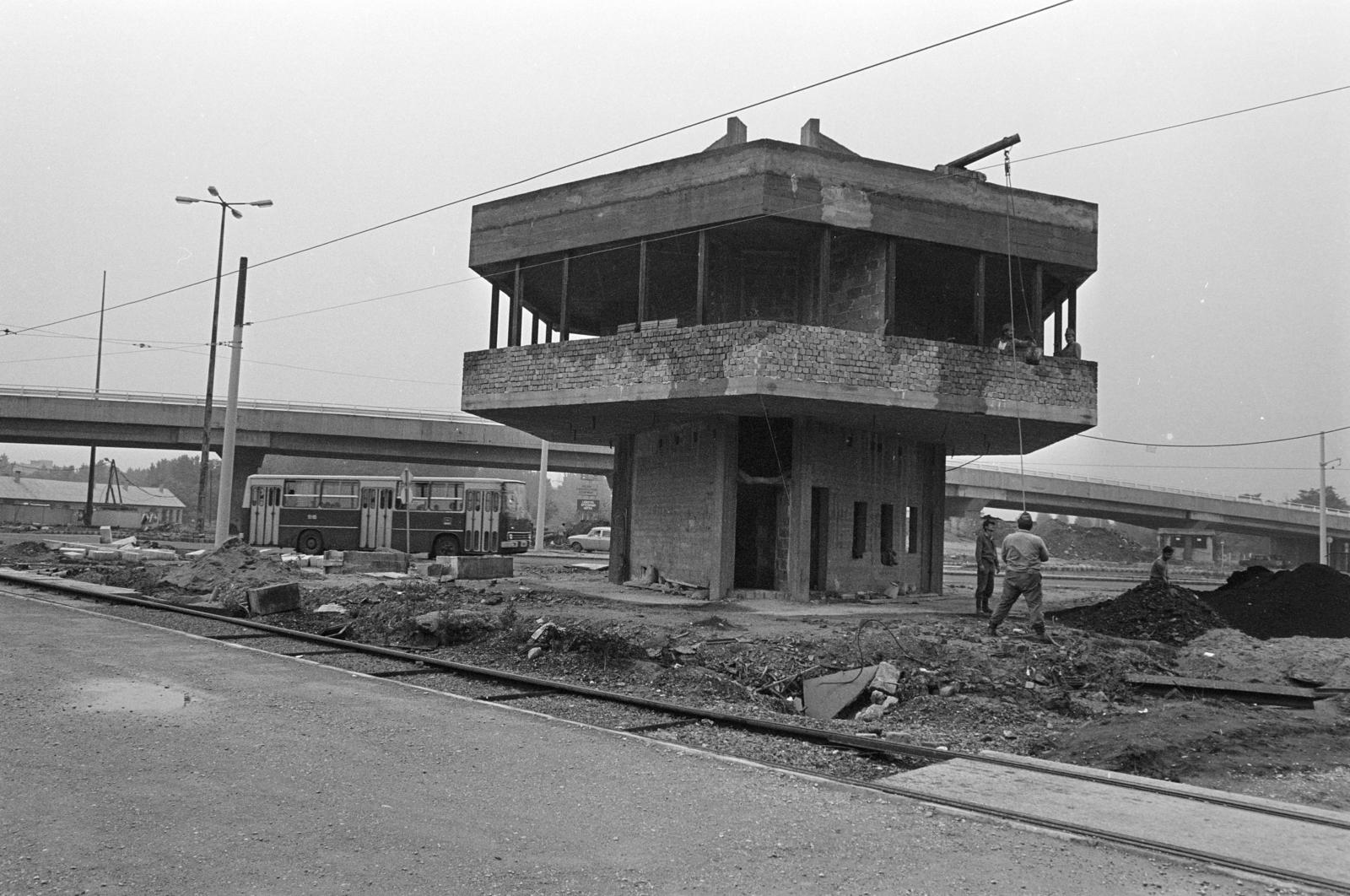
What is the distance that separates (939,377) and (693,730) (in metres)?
12.0

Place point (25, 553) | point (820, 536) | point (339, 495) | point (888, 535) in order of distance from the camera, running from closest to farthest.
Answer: point (820, 536) < point (888, 535) < point (25, 553) < point (339, 495)

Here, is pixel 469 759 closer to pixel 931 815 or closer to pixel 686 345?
pixel 931 815

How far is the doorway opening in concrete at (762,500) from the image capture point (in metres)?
20.7

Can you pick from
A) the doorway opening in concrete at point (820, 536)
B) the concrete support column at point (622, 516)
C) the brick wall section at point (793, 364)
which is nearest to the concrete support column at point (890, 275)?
the brick wall section at point (793, 364)

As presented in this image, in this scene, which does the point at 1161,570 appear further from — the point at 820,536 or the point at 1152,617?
the point at 820,536

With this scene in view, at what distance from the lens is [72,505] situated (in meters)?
90.9

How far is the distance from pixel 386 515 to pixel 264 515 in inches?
208

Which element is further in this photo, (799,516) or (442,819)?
(799,516)

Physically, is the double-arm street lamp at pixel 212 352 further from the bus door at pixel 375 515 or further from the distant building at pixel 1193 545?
the distant building at pixel 1193 545

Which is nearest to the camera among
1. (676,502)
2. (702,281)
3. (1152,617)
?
(1152,617)

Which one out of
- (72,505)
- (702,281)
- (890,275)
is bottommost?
(72,505)

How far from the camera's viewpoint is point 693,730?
8.22m

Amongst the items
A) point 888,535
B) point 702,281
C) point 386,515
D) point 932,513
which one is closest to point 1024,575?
point 702,281

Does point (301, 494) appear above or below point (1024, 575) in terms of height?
above
